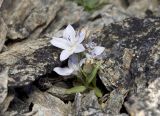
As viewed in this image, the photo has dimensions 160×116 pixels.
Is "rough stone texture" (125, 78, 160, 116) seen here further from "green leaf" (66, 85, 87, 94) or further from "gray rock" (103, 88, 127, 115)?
"green leaf" (66, 85, 87, 94)

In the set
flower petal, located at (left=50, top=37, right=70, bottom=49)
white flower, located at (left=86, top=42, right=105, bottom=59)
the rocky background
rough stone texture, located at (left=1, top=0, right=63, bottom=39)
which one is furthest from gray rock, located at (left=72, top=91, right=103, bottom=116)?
rough stone texture, located at (left=1, top=0, right=63, bottom=39)

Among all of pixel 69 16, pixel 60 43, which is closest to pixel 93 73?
pixel 60 43

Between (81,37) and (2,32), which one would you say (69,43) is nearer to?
(81,37)

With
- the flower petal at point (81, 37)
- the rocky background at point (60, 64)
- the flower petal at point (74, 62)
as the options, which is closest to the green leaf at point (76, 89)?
the rocky background at point (60, 64)

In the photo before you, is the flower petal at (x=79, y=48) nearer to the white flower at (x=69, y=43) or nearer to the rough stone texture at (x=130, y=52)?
the white flower at (x=69, y=43)

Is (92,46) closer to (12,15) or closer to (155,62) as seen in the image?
(155,62)

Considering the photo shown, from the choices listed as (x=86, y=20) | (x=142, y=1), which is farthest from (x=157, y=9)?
(x=86, y=20)
